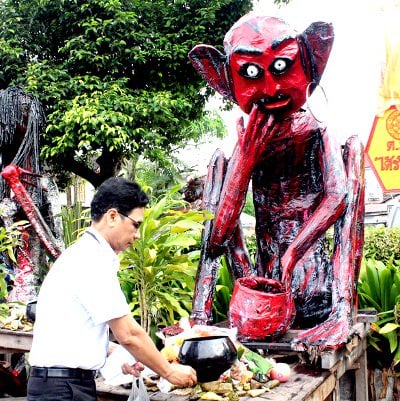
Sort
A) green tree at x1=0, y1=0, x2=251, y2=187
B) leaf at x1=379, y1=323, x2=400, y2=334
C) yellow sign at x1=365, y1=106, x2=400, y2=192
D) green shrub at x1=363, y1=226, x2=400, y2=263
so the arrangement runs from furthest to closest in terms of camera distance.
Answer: green tree at x1=0, y1=0, x2=251, y2=187, yellow sign at x1=365, y1=106, x2=400, y2=192, green shrub at x1=363, y1=226, x2=400, y2=263, leaf at x1=379, y1=323, x2=400, y2=334

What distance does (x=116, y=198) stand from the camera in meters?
1.93

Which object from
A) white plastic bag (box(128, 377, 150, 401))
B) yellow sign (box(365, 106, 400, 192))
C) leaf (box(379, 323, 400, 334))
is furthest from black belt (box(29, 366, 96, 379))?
yellow sign (box(365, 106, 400, 192))

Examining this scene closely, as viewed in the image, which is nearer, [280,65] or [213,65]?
[280,65]

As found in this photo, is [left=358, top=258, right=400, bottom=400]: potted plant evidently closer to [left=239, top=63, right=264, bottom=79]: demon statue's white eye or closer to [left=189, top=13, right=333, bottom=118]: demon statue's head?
[left=189, top=13, right=333, bottom=118]: demon statue's head

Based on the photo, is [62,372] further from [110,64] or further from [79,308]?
[110,64]

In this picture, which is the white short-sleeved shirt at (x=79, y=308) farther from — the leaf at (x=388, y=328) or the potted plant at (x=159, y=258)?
the leaf at (x=388, y=328)

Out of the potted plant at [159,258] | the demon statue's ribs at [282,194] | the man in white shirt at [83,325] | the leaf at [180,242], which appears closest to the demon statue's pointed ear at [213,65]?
the demon statue's ribs at [282,194]

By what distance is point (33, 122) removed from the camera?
19.0ft

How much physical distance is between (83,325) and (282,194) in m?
1.60

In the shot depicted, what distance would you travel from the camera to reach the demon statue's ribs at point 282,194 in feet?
8.79

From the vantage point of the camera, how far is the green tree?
8164mm

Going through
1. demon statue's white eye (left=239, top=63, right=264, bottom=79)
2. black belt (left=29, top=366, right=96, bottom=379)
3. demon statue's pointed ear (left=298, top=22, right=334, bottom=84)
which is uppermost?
demon statue's pointed ear (left=298, top=22, right=334, bottom=84)

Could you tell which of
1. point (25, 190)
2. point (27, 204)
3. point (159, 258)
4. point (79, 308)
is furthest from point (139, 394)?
point (25, 190)

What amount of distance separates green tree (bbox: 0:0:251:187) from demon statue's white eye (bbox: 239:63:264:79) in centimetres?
522
